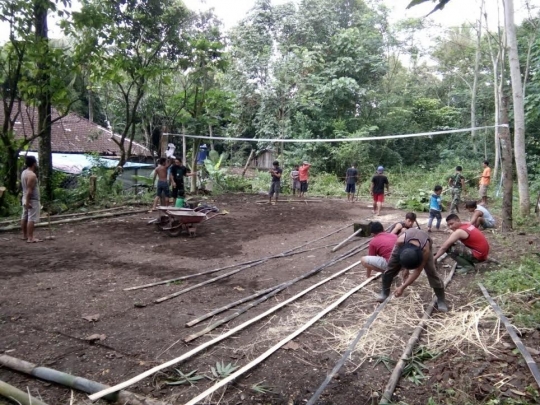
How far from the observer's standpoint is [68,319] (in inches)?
178

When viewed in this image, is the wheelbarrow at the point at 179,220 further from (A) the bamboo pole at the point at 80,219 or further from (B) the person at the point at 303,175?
(B) the person at the point at 303,175

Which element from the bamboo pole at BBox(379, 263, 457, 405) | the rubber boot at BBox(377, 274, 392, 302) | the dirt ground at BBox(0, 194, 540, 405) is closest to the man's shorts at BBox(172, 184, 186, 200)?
the dirt ground at BBox(0, 194, 540, 405)

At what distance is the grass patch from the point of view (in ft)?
14.5

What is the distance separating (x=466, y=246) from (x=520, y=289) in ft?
4.43

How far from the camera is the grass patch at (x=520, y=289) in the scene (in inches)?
174

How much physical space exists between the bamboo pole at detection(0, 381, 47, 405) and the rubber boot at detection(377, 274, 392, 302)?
379cm

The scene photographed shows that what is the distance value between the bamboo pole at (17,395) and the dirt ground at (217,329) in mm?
153

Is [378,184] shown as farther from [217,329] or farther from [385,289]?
[217,329]

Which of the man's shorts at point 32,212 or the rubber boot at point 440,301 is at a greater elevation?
the man's shorts at point 32,212

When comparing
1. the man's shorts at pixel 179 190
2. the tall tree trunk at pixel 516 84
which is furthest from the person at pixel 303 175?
the tall tree trunk at pixel 516 84

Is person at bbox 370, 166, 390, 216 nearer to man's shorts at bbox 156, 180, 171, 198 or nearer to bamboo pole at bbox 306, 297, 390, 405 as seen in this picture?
man's shorts at bbox 156, 180, 171, 198

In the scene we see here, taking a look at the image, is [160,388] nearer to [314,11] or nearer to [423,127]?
[314,11]

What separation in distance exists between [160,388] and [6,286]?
348 cm

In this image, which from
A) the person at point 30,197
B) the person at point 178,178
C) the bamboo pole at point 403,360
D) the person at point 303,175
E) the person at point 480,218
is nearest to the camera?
the bamboo pole at point 403,360
